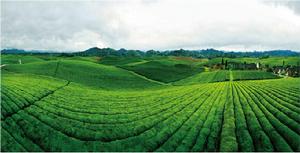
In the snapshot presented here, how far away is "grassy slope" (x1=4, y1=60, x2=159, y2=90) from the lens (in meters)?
87.3

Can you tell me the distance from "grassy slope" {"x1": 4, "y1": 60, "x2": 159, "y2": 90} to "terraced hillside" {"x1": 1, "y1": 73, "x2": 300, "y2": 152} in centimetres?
3612

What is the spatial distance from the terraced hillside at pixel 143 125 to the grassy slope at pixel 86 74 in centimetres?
3612

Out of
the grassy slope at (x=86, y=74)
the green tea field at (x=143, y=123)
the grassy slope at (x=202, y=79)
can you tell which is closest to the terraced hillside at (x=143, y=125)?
the green tea field at (x=143, y=123)

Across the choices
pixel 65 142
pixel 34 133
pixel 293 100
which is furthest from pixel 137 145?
pixel 293 100

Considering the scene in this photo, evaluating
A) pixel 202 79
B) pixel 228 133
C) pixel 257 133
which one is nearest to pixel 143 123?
pixel 228 133

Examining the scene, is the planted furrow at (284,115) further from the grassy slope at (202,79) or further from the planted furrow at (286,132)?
the grassy slope at (202,79)

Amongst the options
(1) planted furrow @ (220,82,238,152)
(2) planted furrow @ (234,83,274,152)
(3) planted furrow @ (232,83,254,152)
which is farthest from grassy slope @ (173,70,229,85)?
(2) planted furrow @ (234,83,274,152)

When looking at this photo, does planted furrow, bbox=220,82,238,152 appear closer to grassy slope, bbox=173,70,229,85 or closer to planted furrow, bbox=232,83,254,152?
planted furrow, bbox=232,83,254,152

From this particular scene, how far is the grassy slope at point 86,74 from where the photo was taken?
87312 mm

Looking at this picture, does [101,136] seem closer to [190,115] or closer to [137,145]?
[137,145]

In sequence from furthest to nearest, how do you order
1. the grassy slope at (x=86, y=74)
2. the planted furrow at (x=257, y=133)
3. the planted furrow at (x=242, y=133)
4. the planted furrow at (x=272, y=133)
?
the grassy slope at (x=86, y=74) < the planted furrow at (x=242, y=133) < the planted furrow at (x=257, y=133) < the planted furrow at (x=272, y=133)

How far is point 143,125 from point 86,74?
208 ft

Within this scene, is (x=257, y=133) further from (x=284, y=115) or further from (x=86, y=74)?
(x=86, y=74)

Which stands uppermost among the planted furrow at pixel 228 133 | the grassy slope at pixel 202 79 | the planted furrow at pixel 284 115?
the planted furrow at pixel 284 115
